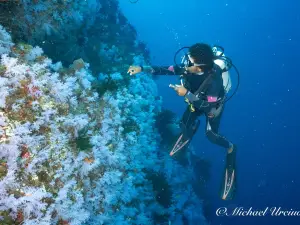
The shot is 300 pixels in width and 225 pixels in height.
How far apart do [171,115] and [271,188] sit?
1400 inches

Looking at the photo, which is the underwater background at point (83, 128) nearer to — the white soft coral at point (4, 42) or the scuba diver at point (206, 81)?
the white soft coral at point (4, 42)

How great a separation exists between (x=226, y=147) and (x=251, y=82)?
59950 mm

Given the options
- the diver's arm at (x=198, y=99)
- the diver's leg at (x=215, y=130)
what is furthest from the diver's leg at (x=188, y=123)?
the diver's arm at (x=198, y=99)

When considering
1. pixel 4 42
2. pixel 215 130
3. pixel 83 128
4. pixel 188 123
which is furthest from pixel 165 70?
pixel 4 42

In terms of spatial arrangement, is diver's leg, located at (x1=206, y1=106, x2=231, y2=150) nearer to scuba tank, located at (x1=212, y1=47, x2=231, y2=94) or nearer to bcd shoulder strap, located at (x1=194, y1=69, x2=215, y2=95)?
scuba tank, located at (x1=212, y1=47, x2=231, y2=94)

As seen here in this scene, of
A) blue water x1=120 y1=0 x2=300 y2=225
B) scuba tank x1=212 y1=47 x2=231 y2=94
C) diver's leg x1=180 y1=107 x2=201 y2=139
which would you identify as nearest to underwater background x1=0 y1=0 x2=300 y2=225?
diver's leg x1=180 y1=107 x2=201 y2=139

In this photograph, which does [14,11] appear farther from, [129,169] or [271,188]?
[271,188]

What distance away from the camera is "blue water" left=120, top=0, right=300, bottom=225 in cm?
3322

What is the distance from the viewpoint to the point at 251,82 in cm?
6016

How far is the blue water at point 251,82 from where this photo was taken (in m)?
33.2

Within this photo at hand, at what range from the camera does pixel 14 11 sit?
4762 mm

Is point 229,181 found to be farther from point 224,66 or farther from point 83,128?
point 83,128

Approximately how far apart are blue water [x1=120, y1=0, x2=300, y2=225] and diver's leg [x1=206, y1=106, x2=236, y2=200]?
408 inches

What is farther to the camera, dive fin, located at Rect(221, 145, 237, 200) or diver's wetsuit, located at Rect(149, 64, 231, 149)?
dive fin, located at Rect(221, 145, 237, 200)
